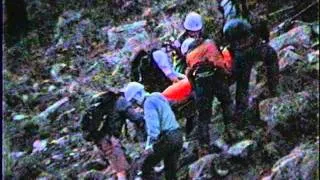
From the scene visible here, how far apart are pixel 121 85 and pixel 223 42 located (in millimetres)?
555

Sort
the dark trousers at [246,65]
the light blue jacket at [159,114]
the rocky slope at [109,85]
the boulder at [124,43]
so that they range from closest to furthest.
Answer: the rocky slope at [109,85] < the dark trousers at [246,65] < the light blue jacket at [159,114] < the boulder at [124,43]

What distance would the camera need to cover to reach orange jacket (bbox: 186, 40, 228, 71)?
191 inches

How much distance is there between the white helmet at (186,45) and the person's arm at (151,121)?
0.97 ft

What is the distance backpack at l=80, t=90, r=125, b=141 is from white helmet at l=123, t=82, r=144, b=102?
0.05m

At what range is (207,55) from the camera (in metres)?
4.86

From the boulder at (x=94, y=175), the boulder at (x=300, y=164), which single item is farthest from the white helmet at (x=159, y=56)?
the boulder at (x=300, y=164)

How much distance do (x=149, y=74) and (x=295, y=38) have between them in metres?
0.72

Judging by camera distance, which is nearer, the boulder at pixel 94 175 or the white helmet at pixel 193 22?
the white helmet at pixel 193 22

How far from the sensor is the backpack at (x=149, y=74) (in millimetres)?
4914

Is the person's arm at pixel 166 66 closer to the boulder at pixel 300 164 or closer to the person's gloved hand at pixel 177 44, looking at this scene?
the person's gloved hand at pixel 177 44

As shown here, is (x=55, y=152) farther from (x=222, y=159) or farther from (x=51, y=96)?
(x=222, y=159)

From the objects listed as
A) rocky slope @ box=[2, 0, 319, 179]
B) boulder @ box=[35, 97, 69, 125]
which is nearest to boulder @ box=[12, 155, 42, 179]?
rocky slope @ box=[2, 0, 319, 179]

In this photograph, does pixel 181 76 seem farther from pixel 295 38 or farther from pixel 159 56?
pixel 295 38

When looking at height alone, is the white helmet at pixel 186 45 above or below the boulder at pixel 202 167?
above
